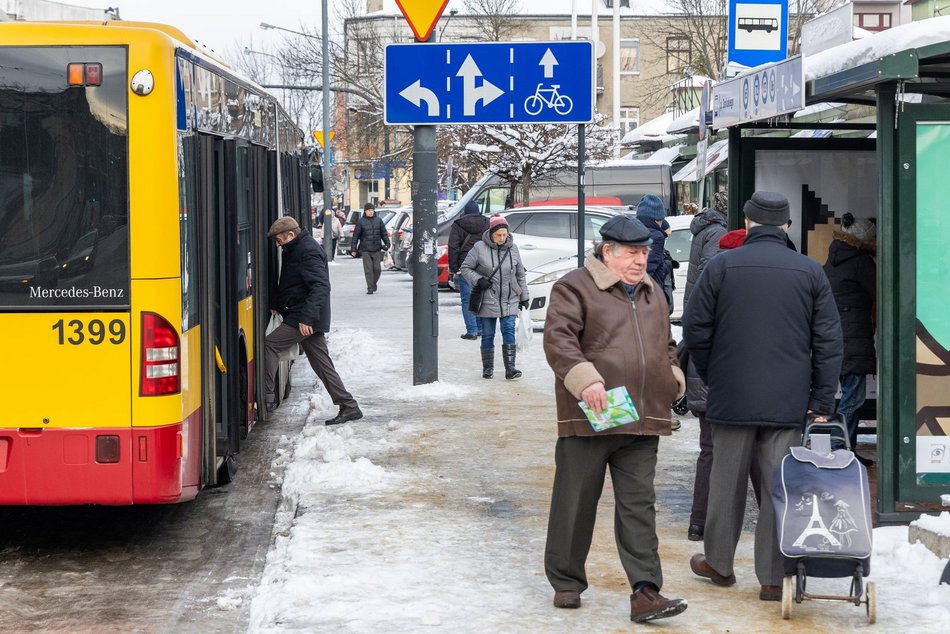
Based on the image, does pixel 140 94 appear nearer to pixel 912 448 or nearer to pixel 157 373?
pixel 157 373

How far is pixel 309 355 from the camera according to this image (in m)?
11.2

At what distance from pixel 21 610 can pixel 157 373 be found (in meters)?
1.29

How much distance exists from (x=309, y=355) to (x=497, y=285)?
130 inches

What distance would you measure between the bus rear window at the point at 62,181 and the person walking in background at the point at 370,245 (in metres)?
20.0

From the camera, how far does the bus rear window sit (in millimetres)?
6770

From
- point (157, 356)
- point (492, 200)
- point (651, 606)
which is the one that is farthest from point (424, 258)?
point (492, 200)

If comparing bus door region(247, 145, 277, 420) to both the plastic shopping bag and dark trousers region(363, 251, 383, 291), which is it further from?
dark trousers region(363, 251, 383, 291)

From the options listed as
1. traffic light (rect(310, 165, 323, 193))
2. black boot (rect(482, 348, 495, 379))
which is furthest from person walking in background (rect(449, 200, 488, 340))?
black boot (rect(482, 348, 495, 379))

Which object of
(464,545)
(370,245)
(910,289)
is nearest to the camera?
(910,289)

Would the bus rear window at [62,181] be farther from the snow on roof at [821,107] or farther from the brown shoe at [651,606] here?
the snow on roof at [821,107]

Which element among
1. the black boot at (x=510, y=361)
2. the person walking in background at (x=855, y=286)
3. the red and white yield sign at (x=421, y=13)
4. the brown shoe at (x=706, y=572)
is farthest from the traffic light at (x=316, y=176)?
the brown shoe at (x=706, y=572)

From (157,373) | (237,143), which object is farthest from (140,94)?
(237,143)

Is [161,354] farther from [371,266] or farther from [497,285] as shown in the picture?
[371,266]

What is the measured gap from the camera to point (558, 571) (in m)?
6.07
